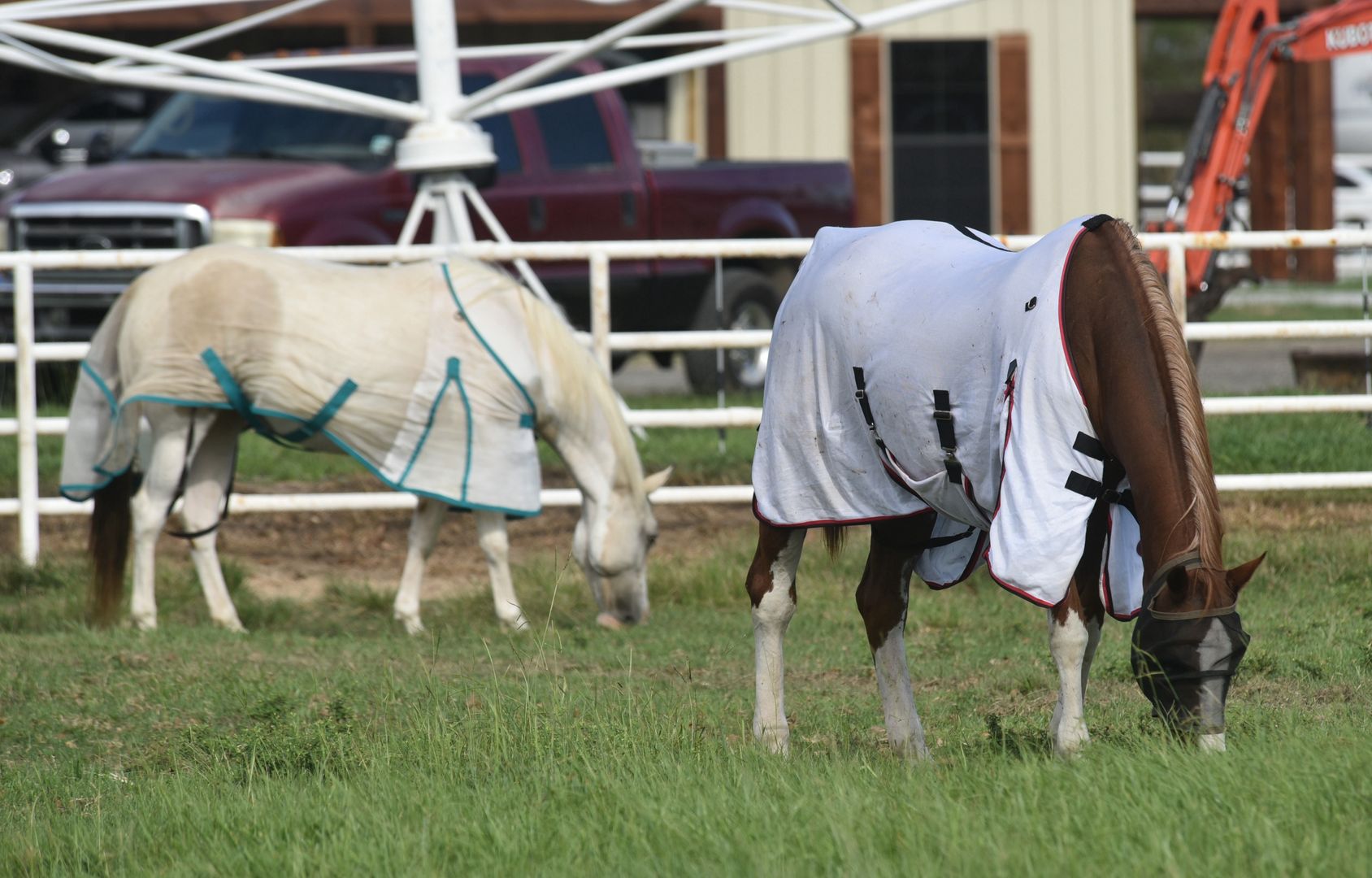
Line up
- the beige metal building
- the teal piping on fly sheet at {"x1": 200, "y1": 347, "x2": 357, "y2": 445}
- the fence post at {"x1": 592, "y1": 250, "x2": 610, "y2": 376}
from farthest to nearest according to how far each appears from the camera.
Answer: the beige metal building
the fence post at {"x1": 592, "y1": 250, "x2": 610, "y2": 376}
the teal piping on fly sheet at {"x1": 200, "y1": 347, "x2": 357, "y2": 445}

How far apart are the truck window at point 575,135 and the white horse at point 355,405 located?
475 cm

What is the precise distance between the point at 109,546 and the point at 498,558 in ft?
5.33

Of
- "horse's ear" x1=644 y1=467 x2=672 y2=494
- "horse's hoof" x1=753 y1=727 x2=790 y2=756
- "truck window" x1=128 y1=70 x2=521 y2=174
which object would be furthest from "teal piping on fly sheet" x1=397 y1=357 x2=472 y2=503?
"truck window" x1=128 y1=70 x2=521 y2=174

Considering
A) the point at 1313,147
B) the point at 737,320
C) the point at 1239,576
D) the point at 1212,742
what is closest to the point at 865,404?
the point at 1239,576

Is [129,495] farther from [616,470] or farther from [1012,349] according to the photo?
[1012,349]

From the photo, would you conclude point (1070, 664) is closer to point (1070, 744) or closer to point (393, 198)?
point (1070, 744)

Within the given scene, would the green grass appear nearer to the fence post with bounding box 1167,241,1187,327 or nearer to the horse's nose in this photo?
the horse's nose

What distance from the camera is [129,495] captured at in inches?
294

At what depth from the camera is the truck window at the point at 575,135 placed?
39.4 feet

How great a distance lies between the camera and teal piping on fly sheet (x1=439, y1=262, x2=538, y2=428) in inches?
281

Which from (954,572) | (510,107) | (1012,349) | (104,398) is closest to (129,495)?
(104,398)

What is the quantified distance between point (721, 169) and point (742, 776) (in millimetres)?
9214

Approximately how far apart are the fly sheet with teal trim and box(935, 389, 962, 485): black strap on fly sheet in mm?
3152

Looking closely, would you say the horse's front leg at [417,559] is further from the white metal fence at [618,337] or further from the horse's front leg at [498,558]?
the white metal fence at [618,337]
